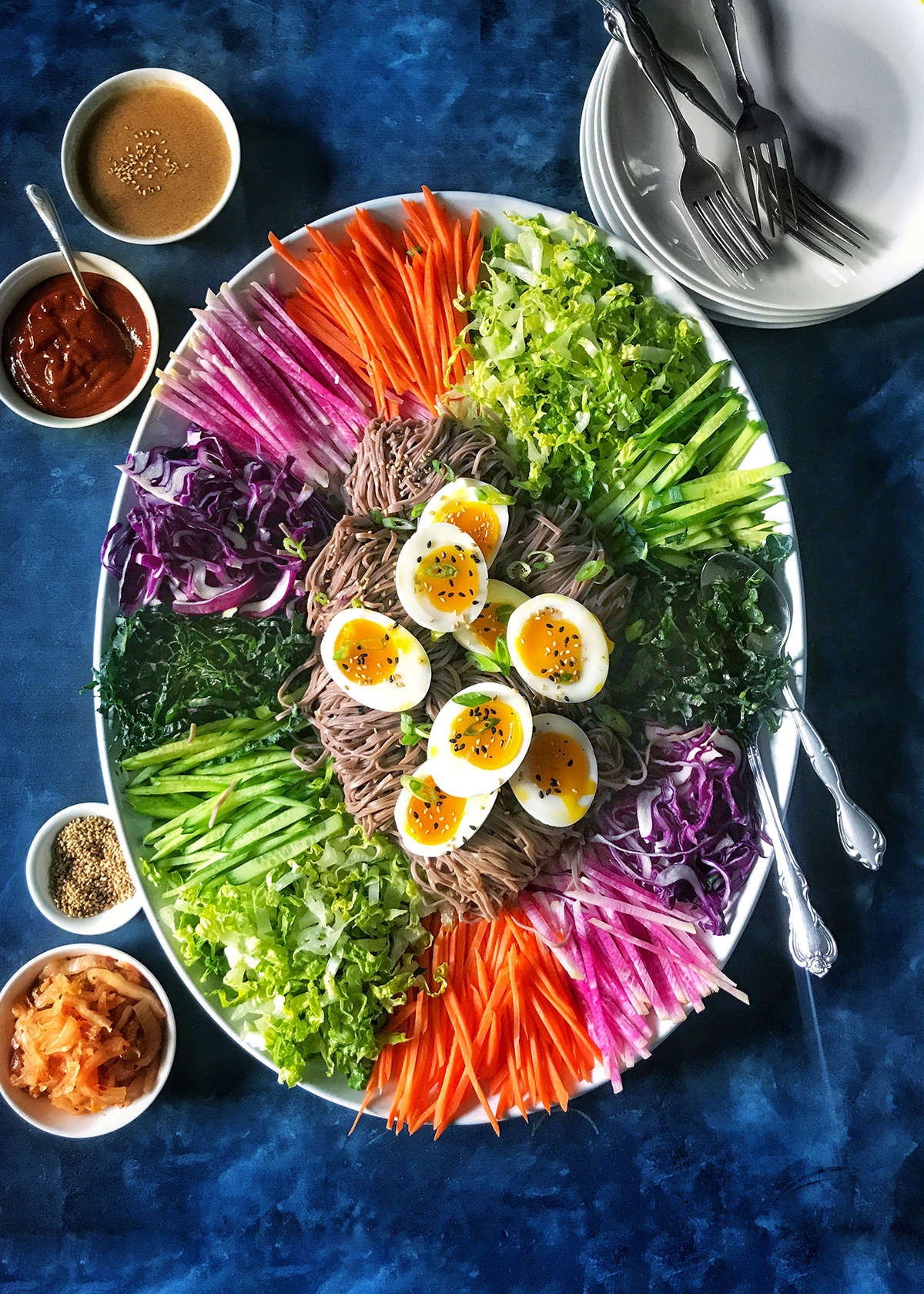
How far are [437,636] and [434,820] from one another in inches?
17.9

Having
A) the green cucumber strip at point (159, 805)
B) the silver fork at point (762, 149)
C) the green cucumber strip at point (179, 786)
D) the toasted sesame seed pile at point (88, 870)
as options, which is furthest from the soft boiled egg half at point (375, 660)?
the silver fork at point (762, 149)

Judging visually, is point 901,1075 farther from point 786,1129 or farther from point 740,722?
point 740,722

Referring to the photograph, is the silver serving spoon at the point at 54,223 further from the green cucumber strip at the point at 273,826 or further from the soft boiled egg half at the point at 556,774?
the soft boiled egg half at the point at 556,774

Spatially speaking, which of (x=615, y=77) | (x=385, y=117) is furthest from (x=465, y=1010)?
(x=385, y=117)

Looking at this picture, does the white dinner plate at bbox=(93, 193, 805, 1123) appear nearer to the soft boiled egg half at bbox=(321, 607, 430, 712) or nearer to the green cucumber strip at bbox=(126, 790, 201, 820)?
the green cucumber strip at bbox=(126, 790, 201, 820)

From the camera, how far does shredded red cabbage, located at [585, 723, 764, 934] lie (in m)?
2.30

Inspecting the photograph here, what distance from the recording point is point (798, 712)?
7.59 ft

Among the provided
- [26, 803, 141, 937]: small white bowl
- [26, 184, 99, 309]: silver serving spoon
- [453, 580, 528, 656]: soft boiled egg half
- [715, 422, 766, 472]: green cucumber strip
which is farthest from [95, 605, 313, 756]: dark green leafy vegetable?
[715, 422, 766, 472]: green cucumber strip

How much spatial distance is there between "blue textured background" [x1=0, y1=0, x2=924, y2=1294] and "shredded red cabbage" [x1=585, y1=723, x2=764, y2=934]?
421 mm

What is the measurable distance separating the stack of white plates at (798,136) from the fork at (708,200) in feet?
0.11

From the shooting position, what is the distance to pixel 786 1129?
8.79 feet

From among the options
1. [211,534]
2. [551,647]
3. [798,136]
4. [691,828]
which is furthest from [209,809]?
[798,136]

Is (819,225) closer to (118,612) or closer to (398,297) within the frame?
(398,297)

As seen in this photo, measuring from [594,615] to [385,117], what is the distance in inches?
66.6
